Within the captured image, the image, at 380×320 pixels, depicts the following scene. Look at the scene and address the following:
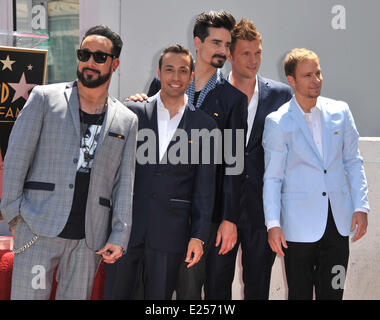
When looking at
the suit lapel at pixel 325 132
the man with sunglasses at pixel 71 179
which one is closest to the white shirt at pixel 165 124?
the man with sunglasses at pixel 71 179

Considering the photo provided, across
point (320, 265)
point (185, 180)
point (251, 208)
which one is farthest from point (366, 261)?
point (185, 180)

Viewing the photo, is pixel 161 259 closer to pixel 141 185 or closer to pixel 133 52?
pixel 141 185

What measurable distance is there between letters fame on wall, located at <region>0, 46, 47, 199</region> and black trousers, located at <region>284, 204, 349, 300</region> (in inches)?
87.1

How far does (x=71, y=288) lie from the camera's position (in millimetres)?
2867

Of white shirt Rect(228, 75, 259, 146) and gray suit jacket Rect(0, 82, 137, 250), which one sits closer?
gray suit jacket Rect(0, 82, 137, 250)

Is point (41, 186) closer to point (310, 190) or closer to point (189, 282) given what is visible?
point (189, 282)

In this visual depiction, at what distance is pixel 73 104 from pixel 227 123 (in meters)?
1.08

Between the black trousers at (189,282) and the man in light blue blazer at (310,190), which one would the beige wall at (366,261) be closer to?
the black trousers at (189,282)

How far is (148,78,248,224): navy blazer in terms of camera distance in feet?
11.0

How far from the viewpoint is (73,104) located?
2871mm

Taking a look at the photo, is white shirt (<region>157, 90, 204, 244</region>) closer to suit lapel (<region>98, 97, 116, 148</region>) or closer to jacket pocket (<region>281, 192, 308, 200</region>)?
suit lapel (<region>98, 97, 116, 148</region>)

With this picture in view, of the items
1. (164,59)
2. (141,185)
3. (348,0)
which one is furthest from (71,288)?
(348,0)
